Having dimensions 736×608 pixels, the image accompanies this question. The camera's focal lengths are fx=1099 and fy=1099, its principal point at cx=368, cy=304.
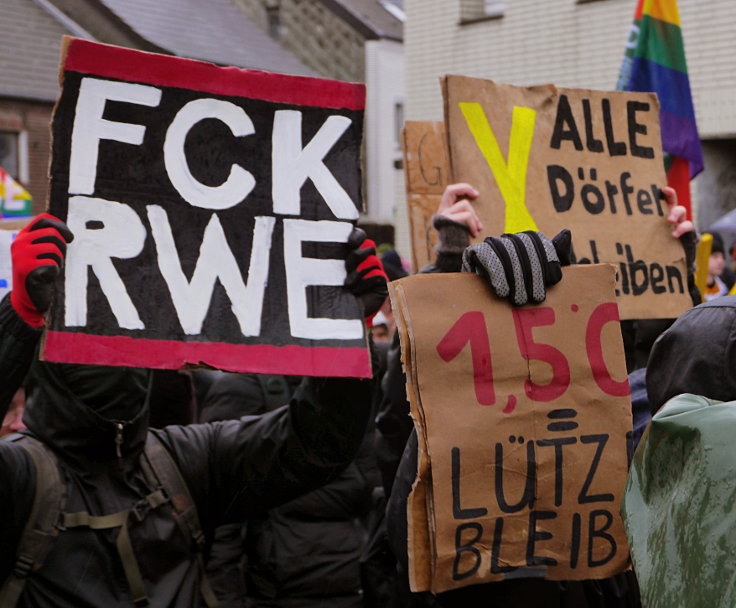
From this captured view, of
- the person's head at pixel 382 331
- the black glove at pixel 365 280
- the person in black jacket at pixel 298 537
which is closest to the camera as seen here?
the black glove at pixel 365 280

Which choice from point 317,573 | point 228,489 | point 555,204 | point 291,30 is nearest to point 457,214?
point 555,204

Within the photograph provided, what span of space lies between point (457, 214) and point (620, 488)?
1123 mm

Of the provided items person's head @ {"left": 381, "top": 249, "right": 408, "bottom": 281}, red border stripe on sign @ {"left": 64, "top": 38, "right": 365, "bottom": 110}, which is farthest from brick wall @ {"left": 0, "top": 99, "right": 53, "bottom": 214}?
red border stripe on sign @ {"left": 64, "top": 38, "right": 365, "bottom": 110}

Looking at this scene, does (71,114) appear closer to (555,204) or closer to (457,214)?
(457,214)

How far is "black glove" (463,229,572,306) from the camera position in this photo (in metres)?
2.48

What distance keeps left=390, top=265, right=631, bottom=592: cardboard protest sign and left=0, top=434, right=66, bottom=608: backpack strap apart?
81 cm

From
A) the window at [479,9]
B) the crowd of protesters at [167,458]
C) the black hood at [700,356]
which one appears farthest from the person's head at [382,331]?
the window at [479,9]

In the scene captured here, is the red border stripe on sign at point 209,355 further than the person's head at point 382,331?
No

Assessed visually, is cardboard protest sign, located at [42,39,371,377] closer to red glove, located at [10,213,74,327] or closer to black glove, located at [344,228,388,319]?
black glove, located at [344,228,388,319]

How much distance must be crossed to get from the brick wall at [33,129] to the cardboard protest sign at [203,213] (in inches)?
768

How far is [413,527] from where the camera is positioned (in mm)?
2408

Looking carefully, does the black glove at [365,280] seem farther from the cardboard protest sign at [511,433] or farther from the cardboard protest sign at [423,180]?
the cardboard protest sign at [423,180]

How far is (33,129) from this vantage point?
21.8 meters

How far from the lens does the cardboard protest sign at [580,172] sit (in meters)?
3.49
